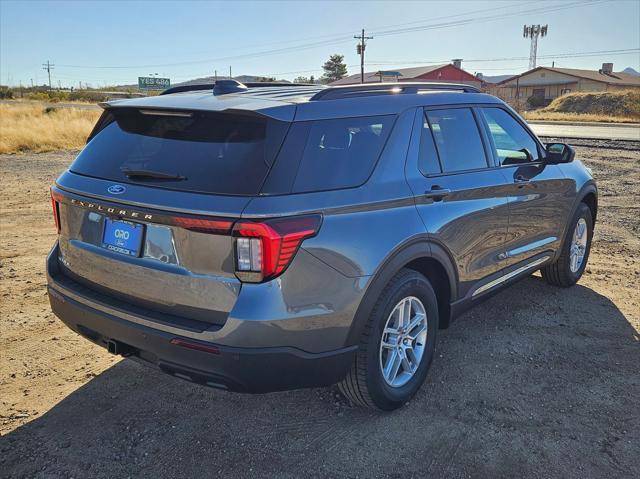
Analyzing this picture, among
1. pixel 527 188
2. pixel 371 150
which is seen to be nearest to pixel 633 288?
pixel 527 188

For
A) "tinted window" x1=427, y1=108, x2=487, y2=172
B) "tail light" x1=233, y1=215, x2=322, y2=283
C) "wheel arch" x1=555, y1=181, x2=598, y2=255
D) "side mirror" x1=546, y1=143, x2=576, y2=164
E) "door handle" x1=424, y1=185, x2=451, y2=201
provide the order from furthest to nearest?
"wheel arch" x1=555, y1=181, x2=598, y2=255, "side mirror" x1=546, y1=143, x2=576, y2=164, "tinted window" x1=427, y1=108, x2=487, y2=172, "door handle" x1=424, y1=185, x2=451, y2=201, "tail light" x1=233, y1=215, x2=322, y2=283

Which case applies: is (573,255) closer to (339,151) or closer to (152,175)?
(339,151)

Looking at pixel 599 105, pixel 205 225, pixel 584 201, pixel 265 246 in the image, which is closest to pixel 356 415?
pixel 265 246

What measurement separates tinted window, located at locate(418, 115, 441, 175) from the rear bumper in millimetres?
1177

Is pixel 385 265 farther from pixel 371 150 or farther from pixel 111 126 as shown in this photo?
pixel 111 126

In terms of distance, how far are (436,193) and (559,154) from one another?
6.36 feet

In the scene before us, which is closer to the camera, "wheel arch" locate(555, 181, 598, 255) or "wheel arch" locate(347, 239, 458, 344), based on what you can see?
"wheel arch" locate(347, 239, 458, 344)

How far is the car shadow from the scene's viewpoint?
2.74m

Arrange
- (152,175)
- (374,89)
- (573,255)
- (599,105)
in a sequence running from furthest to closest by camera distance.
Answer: (599,105), (573,255), (374,89), (152,175)

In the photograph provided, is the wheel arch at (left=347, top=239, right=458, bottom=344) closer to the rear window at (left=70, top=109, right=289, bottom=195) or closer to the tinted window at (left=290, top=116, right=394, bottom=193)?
the tinted window at (left=290, top=116, right=394, bottom=193)

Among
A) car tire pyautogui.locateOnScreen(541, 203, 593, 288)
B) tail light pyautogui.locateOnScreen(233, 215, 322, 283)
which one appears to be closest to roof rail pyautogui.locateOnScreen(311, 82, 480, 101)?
tail light pyautogui.locateOnScreen(233, 215, 322, 283)

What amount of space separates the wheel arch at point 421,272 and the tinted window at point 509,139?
3.66 ft

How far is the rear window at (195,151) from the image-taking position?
2492 millimetres

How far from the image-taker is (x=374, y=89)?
3.20 metres
